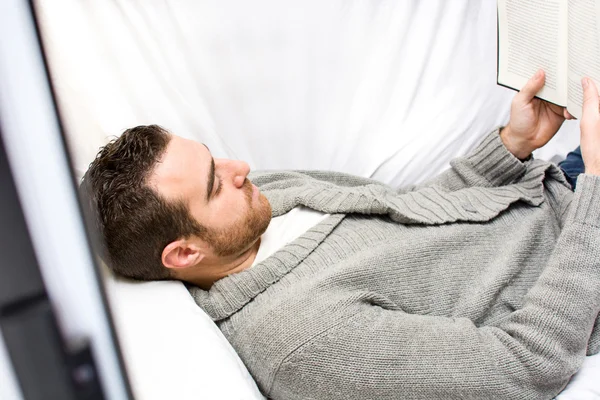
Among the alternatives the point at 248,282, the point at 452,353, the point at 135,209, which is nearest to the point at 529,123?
the point at 452,353

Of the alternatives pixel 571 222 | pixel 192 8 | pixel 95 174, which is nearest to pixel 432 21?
pixel 192 8

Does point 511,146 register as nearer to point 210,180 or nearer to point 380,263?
point 380,263

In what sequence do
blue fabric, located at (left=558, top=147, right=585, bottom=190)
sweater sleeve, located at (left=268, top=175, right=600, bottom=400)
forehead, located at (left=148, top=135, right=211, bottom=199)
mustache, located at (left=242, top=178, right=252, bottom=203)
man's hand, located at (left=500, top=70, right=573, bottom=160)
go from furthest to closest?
blue fabric, located at (left=558, top=147, right=585, bottom=190)
man's hand, located at (left=500, top=70, right=573, bottom=160)
mustache, located at (left=242, top=178, right=252, bottom=203)
forehead, located at (left=148, top=135, right=211, bottom=199)
sweater sleeve, located at (left=268, top=175, right=600, bottom=400)

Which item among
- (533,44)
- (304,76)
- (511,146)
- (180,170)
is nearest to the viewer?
(180,170)

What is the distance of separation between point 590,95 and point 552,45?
0.42 feet

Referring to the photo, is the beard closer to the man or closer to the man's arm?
the man

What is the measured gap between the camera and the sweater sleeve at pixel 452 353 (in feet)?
2.95

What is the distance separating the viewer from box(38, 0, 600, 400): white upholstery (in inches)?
55.1

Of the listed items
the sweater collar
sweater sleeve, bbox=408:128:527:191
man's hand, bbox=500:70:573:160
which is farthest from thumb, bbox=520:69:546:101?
the sweater collar

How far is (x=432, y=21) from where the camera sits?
1572mm

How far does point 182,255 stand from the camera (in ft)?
3.44

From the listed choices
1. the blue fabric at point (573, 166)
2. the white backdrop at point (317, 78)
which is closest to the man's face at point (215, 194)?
the white backdrop at point (317, 78)

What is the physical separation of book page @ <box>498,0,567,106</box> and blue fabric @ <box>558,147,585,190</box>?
272 millimetres

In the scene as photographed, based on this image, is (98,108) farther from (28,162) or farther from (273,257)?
(28,162)
